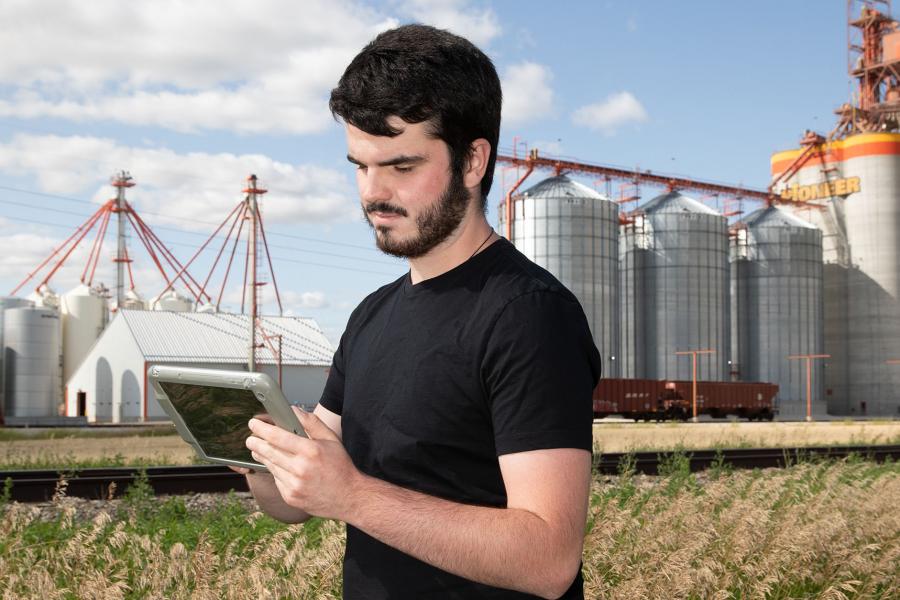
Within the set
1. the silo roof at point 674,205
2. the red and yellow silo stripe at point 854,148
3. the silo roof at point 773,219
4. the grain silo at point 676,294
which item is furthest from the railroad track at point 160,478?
the red and yellow silo stripe at point 854,148

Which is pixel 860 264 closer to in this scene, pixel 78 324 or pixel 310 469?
pixel 78 324

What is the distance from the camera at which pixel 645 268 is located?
2344 inches

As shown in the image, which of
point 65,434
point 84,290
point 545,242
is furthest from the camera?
point 84,290

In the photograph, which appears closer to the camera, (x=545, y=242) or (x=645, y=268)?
(x=545, y=242)

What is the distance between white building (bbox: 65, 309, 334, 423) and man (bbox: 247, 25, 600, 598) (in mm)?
46700

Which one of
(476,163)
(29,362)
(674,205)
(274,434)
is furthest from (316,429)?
(674,205)

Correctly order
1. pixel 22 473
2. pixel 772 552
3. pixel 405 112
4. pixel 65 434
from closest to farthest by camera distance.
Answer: pixel 405 112, pixel 772 552, pixel 22 473, pixel 65 434

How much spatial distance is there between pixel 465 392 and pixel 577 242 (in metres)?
51.5

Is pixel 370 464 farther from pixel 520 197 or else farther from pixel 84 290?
pixel 84 290

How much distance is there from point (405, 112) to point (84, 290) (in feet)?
213

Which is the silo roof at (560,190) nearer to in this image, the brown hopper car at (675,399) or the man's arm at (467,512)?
the brown hopper car at (675,399)

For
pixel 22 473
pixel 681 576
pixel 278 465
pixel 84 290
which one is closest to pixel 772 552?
pixel 681 576

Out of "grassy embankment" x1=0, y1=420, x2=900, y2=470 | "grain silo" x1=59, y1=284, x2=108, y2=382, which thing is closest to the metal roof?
"grain silo" x1=59, y1=284, x2=108, y2=382

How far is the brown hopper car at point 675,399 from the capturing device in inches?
1839
